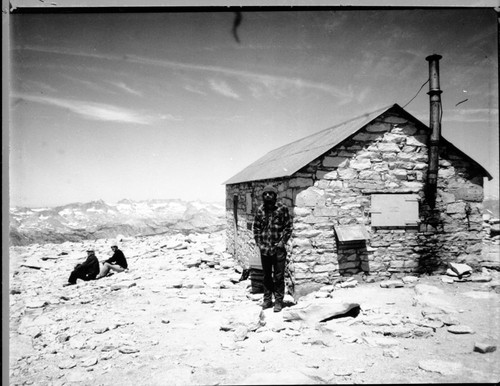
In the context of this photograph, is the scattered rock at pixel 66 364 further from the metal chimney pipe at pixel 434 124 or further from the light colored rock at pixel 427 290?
the metal chimney pipe at pixel 434 124

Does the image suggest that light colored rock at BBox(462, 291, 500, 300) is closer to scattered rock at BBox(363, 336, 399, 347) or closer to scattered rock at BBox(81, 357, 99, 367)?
scattered rock at BBox(363, 336, 399, 347)

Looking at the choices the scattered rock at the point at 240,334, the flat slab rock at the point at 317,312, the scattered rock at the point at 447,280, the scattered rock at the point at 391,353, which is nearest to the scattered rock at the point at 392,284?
the scattered rock at the point at 447,280

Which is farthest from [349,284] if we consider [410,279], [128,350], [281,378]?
[128,350]

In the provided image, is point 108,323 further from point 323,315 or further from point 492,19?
point 492,19

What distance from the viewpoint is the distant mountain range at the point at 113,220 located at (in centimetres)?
1897

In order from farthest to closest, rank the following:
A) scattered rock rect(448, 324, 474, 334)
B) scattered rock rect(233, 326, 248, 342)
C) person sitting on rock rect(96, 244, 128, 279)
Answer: person sitting on rock rect(96, 244, 128, 279), scattered rock rect(233, 326, 248, 342), scattered rock rect(448, 324, 474, 334)

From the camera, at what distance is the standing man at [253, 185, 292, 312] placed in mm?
5551

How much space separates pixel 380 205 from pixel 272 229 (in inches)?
119

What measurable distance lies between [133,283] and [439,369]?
7.83 meters

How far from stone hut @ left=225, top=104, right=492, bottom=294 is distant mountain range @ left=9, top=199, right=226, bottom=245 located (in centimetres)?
1688

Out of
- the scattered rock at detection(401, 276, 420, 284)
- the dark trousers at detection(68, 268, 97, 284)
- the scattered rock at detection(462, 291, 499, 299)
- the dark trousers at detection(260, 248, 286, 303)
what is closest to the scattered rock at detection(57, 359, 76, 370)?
the dark trousers at detection(260, 248, 286, 303)

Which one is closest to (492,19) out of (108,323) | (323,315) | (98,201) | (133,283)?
(323,315)

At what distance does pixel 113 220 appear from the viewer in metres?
21.6

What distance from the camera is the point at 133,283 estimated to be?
830 cm
